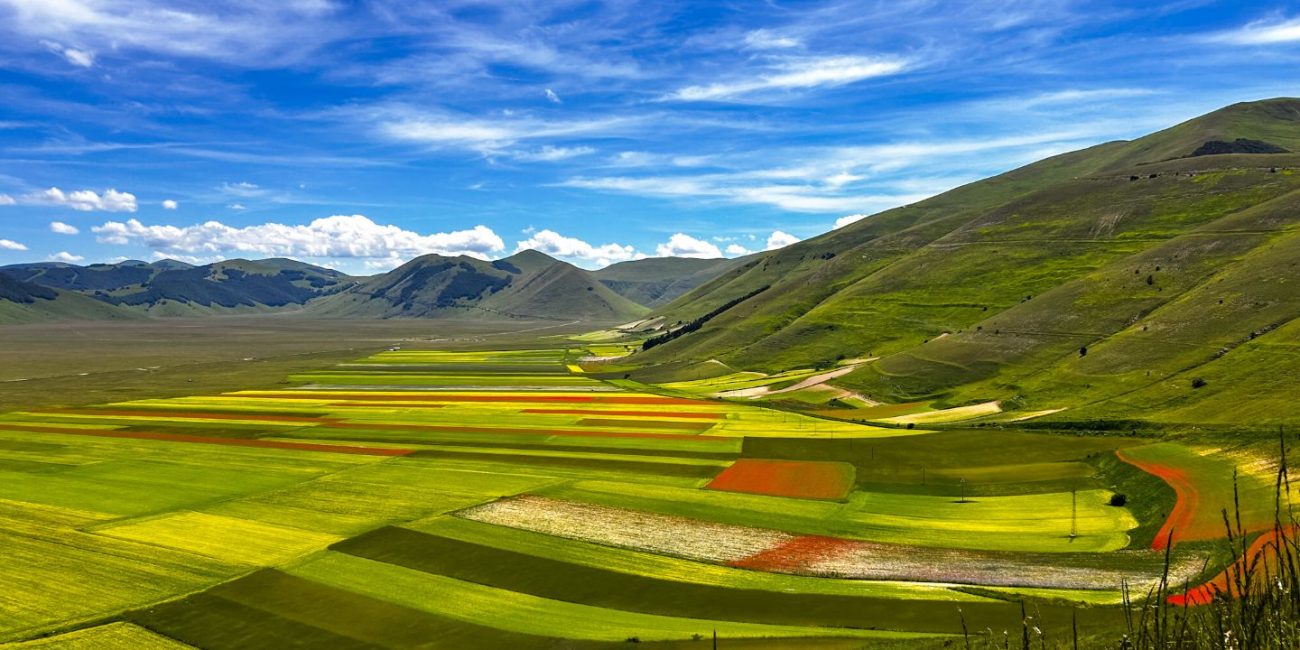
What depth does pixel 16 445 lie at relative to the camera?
94.2m

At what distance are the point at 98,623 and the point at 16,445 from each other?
7638cm

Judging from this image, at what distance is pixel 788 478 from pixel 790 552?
22.4m

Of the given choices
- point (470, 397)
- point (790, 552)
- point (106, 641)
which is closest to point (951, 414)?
point (790, 552)

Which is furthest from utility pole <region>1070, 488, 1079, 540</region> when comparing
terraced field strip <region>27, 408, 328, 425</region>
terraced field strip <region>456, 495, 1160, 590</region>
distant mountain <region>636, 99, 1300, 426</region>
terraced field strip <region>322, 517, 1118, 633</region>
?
terraced field strip <region>27, 408, 328, 425</region>

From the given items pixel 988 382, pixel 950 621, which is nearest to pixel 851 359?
pixel 988 382

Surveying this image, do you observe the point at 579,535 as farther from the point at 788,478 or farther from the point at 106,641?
the point at 106,641

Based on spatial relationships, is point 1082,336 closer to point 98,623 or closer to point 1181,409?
point 1181,409

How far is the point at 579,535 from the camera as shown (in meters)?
54.3

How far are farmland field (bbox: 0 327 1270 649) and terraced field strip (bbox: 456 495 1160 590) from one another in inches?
9.7

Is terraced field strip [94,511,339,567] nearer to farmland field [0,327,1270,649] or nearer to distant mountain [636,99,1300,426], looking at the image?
farmland field [0,327,1270,649]

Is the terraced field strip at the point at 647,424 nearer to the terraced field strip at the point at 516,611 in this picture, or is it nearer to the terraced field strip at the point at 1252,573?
the terraced field strip at the point at 516,611

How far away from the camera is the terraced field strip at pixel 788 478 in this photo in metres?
67.4

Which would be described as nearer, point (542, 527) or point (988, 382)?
point (542, 527)

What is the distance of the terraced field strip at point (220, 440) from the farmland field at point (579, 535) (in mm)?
767
